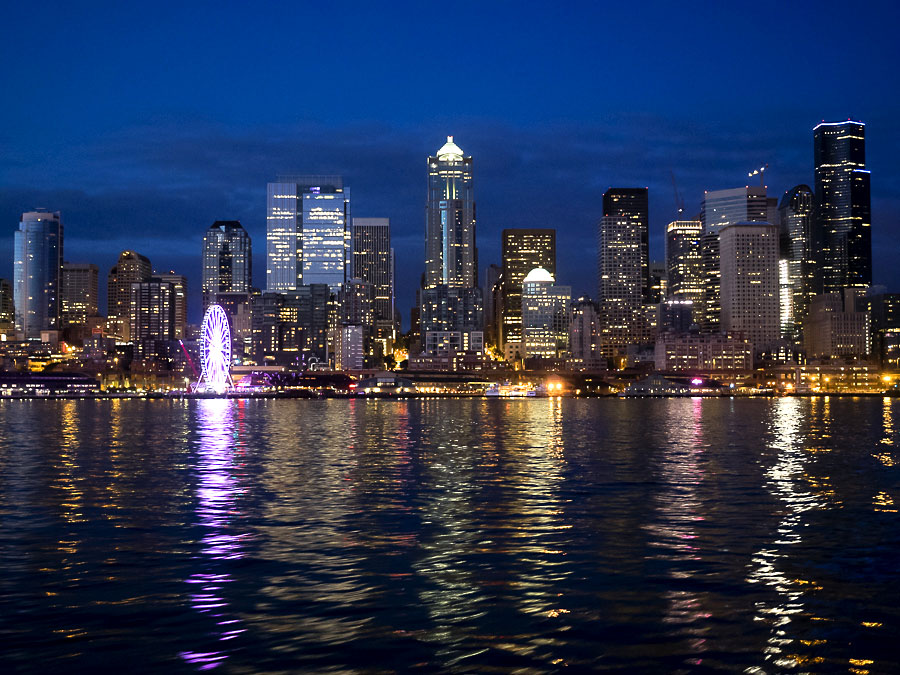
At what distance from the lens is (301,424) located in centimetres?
10688

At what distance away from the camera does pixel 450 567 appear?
25828 millimetres

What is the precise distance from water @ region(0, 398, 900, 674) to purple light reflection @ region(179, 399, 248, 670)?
128 mm

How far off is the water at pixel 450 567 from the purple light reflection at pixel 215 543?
128mm

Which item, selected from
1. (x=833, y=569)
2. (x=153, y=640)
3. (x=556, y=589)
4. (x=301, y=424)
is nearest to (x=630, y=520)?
(x=833, y=569)

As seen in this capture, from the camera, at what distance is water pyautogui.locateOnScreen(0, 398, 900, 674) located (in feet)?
59.9

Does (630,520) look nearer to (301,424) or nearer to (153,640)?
(153,640)

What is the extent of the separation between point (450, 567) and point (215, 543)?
850 cm

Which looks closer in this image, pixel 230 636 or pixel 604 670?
pixel 604 670

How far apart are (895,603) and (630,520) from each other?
12.9 metres

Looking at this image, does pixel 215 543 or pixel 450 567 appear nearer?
pixel 450 567

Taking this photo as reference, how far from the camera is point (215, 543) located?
29531mm

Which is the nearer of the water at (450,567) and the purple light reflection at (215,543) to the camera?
the water at (450,567)

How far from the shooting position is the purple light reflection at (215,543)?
1939 centimetres

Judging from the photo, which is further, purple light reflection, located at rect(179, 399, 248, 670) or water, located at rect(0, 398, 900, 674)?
purple light reflection, located at rect(179, 399, 248, 670)
